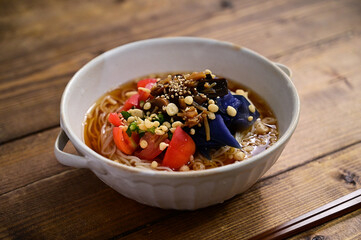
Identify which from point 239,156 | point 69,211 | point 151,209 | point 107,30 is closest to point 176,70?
point 239,156

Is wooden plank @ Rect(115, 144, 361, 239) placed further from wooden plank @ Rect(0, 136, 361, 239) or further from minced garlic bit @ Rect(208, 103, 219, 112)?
minced garlic bit @ Rect(208, 103, 219, 112)

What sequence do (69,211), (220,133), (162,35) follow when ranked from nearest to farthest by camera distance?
(220,133) < (69,211) < (162,35)

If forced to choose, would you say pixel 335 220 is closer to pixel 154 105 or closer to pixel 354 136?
pixel 354 136

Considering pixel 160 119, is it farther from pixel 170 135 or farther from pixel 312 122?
pixel 312 122

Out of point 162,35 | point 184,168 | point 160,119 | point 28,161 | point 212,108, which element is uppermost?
point 212,108

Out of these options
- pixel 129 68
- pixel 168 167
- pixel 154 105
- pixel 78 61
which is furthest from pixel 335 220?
pixel 78 61

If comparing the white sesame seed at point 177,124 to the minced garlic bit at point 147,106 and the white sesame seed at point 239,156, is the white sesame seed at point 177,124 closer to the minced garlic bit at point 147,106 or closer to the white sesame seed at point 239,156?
the minced garlic bit at point 147,106

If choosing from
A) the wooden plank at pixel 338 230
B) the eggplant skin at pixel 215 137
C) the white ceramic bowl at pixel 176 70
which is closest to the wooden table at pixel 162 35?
the wooden plank at pixel 338 230
